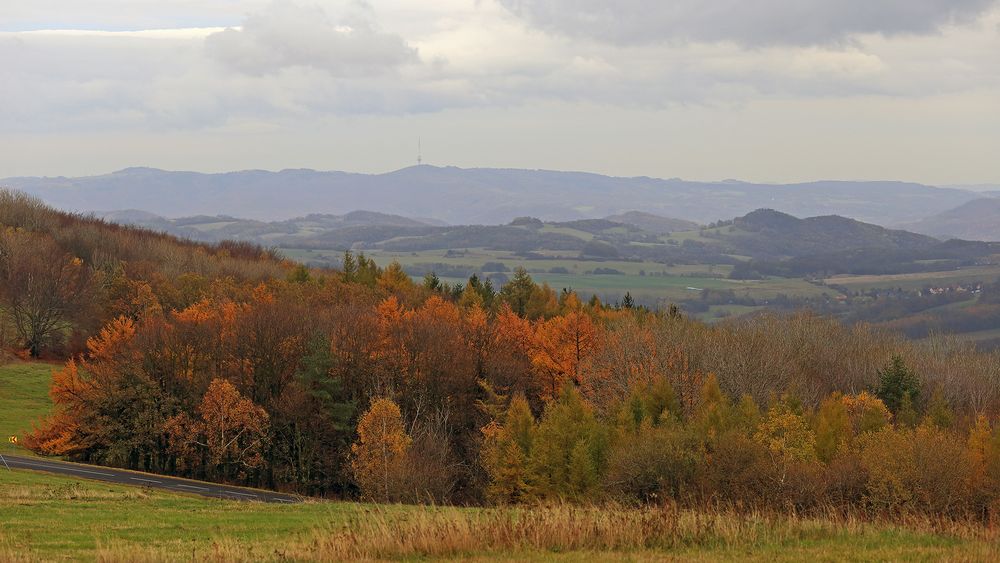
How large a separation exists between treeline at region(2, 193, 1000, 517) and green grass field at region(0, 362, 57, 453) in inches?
99.4

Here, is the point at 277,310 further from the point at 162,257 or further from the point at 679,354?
the point at 162,257

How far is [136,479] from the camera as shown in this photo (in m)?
49.7

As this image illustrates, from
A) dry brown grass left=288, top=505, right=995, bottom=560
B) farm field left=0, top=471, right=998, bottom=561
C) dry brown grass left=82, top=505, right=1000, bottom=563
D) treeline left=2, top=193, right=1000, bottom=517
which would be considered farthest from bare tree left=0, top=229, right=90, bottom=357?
dry brown grass left=288, top=505, right=995, bottom=560

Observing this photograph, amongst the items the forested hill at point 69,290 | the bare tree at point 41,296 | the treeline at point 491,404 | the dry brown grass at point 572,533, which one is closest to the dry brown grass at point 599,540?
the dry brown grass at point 572,533

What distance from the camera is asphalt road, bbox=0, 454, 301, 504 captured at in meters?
46.2

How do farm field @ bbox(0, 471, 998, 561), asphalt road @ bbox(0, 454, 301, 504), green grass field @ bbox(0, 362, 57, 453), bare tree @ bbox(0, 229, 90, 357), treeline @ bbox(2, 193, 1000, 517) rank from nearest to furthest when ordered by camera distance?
farm field @ bbox(0, 471, 998, 561) < treeline @ bbox(2, 193, 1000, 517) < asphalt road @ bbox(0, 454, 301, 504) < green grass field @ bbox(0, 362, 57, 453) < bare tree @ bbox(0, 229, 90, 357)

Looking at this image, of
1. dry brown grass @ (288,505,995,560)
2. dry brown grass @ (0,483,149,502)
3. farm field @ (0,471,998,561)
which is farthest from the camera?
dry brown grass @ (0,483,149,502)

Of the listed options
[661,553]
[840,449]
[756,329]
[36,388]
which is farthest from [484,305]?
[661,553]

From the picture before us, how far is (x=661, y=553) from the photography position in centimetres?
1653

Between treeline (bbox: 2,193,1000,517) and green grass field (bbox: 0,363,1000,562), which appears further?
treeline (bbox: 2,193,1000,517)

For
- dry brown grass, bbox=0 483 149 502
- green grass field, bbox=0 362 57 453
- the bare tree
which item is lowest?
green grass field, bbox=0 362 57 453

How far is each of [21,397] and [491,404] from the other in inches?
1380

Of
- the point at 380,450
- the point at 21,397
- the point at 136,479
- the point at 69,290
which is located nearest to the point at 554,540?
the point at 136,479

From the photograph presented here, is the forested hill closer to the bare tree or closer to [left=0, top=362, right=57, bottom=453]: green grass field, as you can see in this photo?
the bare tree
